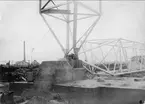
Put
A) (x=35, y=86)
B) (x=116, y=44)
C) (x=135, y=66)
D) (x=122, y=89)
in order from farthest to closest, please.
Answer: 1. (x=135, y=66)
2. (x=116, y=44)
3. (x=35, y=86)
4. (x=122, y=89)

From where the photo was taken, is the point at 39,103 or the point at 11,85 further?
the point at 11,85

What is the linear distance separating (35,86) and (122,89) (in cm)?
461

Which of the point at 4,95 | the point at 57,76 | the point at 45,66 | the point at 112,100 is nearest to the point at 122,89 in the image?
the point at 112,100

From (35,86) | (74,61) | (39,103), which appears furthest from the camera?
(74,61)

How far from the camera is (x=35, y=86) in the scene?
10.5 m

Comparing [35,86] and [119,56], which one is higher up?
[119,56]

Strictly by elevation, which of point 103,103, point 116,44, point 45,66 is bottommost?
point 103,103

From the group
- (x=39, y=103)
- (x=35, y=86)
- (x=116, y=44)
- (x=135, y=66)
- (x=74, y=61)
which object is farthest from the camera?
(x=135, y=66)

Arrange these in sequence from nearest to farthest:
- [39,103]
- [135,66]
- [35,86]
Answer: [39,103], [35,86], [135,66]

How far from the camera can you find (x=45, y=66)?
10.8 metres

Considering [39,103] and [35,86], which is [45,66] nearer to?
[35,86]

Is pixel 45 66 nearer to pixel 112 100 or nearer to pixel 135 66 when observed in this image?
pixel 112 100

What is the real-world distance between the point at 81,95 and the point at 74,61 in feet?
9.87

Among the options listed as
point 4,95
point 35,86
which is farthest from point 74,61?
point 4,95
